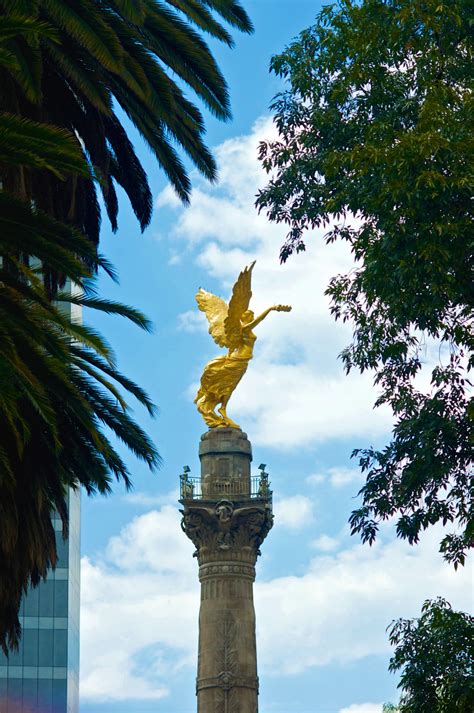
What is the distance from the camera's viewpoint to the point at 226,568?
1917 inches

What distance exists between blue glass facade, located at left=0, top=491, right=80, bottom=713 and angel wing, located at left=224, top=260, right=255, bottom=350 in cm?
3089

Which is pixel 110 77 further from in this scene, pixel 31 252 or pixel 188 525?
pixel 188 525

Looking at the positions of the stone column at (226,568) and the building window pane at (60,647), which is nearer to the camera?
the stone column at (226,568)

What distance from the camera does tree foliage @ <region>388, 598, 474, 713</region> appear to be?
2375 cm

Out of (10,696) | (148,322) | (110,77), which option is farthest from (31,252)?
(10,696)

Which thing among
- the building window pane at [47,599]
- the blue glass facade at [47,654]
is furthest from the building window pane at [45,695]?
the building window pane at [47,599]

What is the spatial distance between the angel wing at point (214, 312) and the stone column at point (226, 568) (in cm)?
451

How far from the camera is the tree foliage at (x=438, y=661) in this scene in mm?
23750

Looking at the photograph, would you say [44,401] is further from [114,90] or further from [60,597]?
[60,597]

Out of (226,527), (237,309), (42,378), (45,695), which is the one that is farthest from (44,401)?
(45,695)

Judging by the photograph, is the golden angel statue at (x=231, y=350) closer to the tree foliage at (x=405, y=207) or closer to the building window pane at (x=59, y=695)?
the tree foliage at (x=405, y=207)

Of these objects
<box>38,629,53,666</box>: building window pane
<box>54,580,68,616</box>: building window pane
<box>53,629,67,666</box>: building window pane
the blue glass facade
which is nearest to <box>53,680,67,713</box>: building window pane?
the blue glass facade

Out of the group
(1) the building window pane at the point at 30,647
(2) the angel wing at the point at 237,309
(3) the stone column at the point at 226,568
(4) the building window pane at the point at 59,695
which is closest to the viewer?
(3) the stone column at the point at 226,568

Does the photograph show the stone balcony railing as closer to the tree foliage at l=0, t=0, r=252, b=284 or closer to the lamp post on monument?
the lamp post on monument
